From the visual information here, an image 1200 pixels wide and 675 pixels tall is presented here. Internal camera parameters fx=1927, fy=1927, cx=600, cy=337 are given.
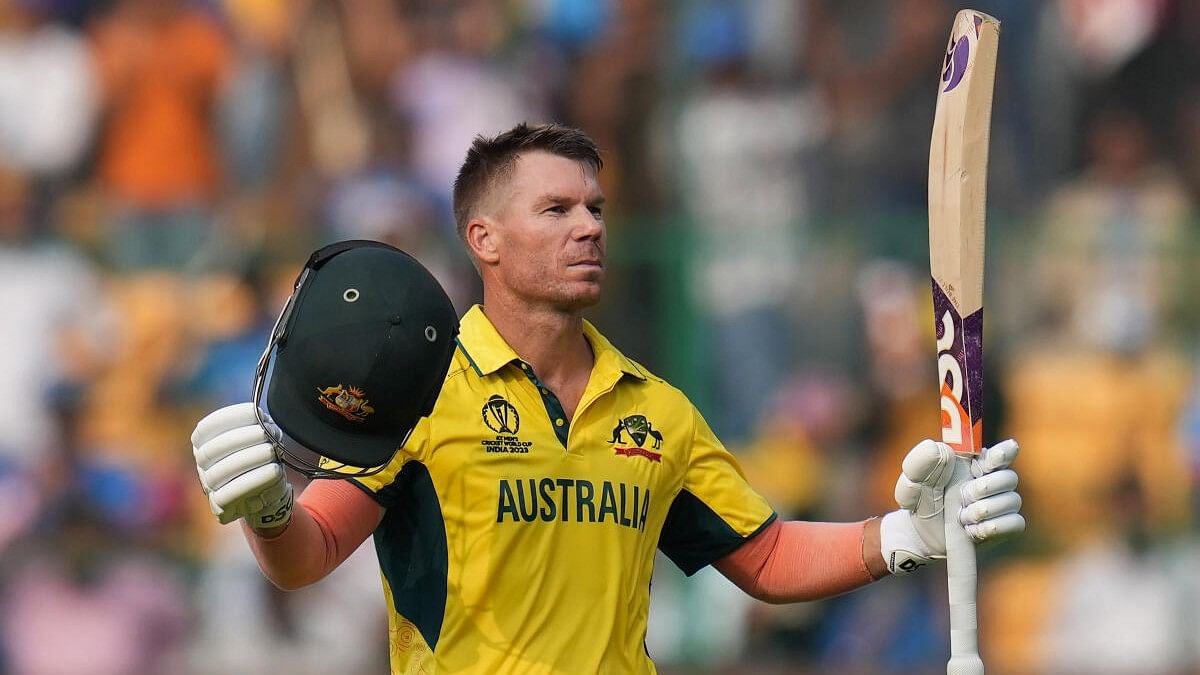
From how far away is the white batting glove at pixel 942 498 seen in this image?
13.6 ft

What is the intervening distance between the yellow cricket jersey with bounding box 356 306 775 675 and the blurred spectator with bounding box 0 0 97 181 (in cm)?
609

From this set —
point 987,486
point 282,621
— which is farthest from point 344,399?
point 282,621

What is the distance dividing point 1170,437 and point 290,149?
4575 mm

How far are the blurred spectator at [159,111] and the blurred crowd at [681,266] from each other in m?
0.02

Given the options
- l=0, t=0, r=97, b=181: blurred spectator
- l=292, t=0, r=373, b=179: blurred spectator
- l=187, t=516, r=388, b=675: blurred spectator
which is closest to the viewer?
l=187, t=516, r=388, b=675: blurred spectator

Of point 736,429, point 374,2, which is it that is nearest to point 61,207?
point 374,2

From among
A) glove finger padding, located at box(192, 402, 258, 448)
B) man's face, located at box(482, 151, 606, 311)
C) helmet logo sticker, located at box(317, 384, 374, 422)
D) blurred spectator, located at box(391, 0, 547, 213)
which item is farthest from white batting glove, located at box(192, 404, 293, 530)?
blurred spectator, located at box(391, 0, 547, 213)

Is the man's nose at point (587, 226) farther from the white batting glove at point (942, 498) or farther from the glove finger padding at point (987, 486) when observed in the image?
the glove finger padding at point (987, 486)

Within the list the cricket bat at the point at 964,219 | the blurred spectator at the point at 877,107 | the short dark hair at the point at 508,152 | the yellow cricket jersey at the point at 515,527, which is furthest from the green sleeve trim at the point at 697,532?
the blurred spectator at the point at 877,107

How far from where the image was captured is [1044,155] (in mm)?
9359

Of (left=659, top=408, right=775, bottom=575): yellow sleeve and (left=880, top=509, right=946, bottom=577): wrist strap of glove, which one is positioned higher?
(left=659, top=408, right=775, bottom=575): yellow sleeve

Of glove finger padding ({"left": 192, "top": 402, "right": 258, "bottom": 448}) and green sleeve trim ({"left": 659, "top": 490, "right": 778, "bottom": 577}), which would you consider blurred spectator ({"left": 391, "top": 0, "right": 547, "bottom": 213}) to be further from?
glove finger padding ({"left": 192, "top": 402, "right": 258, "bottom": 448})

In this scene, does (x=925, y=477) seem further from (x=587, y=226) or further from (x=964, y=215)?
(x=587, y=226)

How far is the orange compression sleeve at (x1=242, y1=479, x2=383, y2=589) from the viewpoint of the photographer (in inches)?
158
